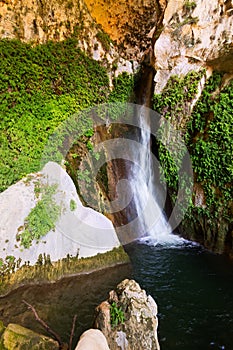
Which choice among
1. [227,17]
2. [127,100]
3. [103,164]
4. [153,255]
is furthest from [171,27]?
[153,255]

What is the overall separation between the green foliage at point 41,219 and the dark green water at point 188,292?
7.40 ft

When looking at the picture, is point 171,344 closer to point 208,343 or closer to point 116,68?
point 208,343

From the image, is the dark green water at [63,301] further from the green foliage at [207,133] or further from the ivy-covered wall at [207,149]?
the green foliage at [207,133]

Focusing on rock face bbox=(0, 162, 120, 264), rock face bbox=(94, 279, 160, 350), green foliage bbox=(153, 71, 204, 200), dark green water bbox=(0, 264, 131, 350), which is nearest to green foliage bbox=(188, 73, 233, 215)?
green foliage bbox=(153, 71, 204, 200)

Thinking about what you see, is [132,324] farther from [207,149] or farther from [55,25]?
[55,25]

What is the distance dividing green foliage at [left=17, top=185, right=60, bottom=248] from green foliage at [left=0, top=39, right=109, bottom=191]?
837 mm

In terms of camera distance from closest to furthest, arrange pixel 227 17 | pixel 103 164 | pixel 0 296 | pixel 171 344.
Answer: pixel 171 344 → pixel 0 296 → pixel 227 17 → pixel 103 164

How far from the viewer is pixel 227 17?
6551 mm

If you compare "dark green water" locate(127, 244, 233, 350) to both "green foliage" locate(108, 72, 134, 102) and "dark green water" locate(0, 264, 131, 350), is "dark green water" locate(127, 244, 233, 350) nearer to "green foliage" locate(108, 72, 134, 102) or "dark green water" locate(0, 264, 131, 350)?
"dark green water" locate(0, 264, 131, 350)

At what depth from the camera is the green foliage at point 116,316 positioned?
10.5ft

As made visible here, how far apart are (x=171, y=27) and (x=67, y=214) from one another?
18.7ft

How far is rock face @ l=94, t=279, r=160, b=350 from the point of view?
3.10 metres

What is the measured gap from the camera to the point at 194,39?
6.93 metres

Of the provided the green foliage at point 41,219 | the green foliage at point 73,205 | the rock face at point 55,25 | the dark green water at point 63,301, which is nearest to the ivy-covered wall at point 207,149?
the dark green water at point 63,301
